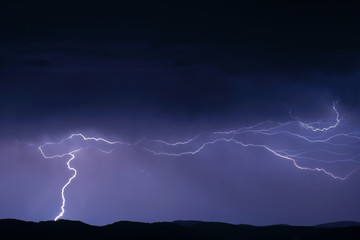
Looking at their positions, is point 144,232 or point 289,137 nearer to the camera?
point 144,232

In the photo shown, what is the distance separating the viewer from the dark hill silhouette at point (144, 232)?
888 cm

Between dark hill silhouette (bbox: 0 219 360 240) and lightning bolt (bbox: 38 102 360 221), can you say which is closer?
dark hill silhouette (bbox: 0 219 360 240)

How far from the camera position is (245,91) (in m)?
12.4

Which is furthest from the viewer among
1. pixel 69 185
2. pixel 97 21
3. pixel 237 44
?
pixel 69 185

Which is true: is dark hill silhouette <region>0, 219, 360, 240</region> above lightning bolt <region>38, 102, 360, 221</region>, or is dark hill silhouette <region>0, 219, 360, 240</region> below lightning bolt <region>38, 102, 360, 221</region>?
below

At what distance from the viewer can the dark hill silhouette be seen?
8875mm

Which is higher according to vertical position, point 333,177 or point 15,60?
point 15,60

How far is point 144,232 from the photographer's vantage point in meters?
9.33

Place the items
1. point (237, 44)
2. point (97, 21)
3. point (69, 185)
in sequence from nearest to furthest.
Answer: point (97, 21) → point (237, 44) → point (69, 185)

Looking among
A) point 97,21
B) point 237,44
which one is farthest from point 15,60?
point 237,44

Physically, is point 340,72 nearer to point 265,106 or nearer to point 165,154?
point 265,106

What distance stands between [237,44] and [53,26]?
4.48 meters

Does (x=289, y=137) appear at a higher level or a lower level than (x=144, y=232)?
higher

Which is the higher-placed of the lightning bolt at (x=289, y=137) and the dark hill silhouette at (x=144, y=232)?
the lightning bolt at (x=289, y=137)
